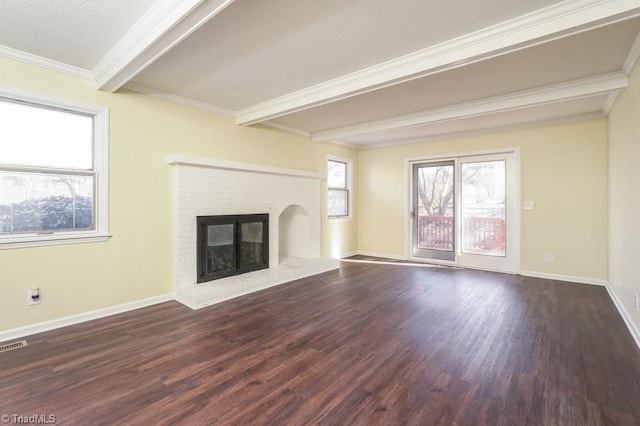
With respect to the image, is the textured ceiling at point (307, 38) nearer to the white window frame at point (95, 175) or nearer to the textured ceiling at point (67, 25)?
the textured ceiling at point (67, 25)

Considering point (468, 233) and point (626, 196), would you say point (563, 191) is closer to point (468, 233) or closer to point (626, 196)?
point (468, 233)

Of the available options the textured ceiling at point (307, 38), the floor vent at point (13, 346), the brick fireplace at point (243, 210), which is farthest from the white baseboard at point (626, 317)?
the floor vent at point (13, 346)

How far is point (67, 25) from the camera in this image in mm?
2287

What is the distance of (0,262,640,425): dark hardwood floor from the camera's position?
176 cm

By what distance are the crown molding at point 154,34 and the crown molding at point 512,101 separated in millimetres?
3217

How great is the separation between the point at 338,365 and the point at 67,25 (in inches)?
129

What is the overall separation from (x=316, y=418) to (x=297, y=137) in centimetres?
454

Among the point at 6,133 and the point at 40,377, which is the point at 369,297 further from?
the point at 6,133

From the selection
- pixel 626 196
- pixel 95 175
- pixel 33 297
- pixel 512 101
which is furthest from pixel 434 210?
pixel 33 297

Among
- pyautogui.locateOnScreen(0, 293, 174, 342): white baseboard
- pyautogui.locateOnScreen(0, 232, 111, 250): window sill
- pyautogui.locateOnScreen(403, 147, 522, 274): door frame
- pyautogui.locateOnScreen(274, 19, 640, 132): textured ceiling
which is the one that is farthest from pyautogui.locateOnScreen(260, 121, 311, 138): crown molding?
pyautogui.locateOnScreen(0, 293, 174, 342): white baseboard

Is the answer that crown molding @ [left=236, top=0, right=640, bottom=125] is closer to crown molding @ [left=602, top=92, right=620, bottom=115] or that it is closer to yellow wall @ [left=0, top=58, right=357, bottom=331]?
yellow wall @ [left=0, top=58, right=357, bottom=331]

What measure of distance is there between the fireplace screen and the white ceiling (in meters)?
1.62

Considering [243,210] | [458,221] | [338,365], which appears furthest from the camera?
[458,221]

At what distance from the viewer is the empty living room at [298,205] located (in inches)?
77.8
